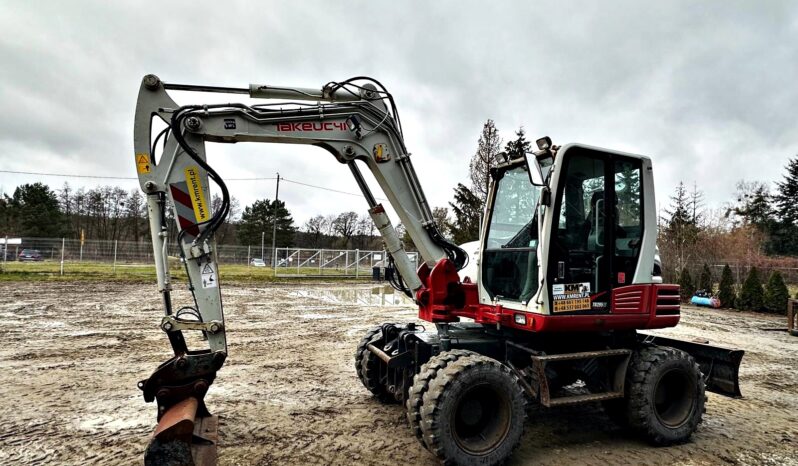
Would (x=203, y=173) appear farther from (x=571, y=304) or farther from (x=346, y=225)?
(x=346, y=225)

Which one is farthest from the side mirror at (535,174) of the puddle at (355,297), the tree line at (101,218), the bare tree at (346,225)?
the bare tree at (346,225)

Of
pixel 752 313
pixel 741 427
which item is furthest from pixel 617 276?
pixel 752 313

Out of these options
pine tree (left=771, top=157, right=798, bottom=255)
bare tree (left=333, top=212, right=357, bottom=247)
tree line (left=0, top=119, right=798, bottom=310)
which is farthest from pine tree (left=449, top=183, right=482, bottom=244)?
bare tree (left=333, top=212, right=357, bottom=247)

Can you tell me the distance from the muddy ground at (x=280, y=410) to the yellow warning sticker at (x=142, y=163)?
239 centimetres

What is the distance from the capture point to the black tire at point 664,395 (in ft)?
14.7

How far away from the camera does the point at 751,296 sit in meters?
17.0

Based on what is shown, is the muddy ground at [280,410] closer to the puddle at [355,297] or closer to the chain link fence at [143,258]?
the puddle at [355,297]

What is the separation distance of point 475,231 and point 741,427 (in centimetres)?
1663

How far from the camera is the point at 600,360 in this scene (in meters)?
4.76

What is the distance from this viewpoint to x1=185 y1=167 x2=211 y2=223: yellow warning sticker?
4.04 meters

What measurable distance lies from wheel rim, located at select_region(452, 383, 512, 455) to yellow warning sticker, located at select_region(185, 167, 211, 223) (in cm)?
266

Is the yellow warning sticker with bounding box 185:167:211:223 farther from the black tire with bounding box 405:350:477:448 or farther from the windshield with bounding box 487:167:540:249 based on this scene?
the windshield with bounding box 487:167:540:249

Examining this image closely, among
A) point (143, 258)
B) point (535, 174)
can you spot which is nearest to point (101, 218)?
point (143, 258)

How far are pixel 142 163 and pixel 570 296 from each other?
12.9ft
